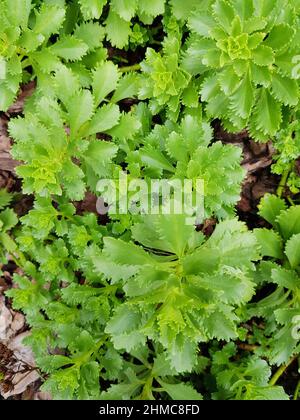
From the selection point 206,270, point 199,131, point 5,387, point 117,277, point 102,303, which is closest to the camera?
point 206,270

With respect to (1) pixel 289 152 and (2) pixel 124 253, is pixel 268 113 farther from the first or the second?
(2) pixel 124 253

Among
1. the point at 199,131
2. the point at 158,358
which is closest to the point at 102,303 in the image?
the point at 158,358

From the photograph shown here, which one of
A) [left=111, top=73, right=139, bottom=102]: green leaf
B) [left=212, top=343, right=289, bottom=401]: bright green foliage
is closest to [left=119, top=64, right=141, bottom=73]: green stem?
[left=111, top=73, right=139, bottom=102]: green leaf

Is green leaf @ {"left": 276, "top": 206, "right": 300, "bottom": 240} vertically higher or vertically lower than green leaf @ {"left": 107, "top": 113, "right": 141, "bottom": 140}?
lower

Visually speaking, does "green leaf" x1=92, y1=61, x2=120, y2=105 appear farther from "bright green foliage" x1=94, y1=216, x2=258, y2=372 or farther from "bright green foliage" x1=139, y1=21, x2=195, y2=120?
"bright green foliage" x1=94, y1=216, x2=258, y2=372

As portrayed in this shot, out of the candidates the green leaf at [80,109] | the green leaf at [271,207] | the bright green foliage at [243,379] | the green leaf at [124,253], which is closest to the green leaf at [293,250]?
the green leaf at [271,207]
